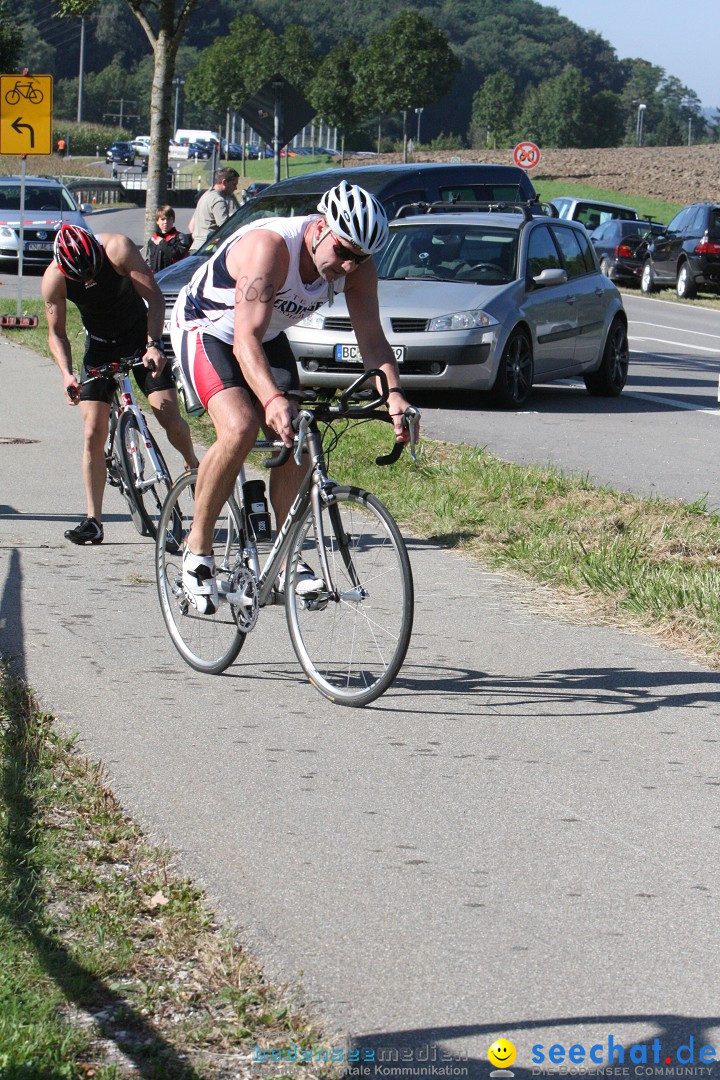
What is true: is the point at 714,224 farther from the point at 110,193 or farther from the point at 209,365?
the point at 110,193

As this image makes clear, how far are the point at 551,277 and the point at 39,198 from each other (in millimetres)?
18771

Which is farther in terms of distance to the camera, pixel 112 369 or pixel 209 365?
pixel 112 369

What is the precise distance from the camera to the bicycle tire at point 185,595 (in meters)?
5.74

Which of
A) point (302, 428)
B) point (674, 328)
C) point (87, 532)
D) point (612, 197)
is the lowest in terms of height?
point (87, 532)

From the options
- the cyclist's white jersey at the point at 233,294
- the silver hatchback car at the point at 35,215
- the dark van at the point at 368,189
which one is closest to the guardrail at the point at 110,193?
the silver hatchback car at the point at 35,215

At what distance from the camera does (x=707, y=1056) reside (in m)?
3.00

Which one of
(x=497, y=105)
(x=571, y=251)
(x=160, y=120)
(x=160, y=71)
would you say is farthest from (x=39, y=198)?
(x=497, y=105)

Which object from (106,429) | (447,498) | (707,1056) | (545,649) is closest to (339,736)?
(545,649)

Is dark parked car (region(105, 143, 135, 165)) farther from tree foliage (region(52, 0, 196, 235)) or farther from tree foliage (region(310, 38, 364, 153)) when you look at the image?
tree foliage (region(52, 0, 196, 235))

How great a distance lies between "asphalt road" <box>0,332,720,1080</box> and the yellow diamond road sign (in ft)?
45.1

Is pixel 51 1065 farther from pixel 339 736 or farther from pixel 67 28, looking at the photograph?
pixel 67 28

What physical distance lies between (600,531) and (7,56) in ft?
190

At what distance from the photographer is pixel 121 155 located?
359 ft

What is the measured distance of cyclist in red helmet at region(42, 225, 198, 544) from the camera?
25.1ft
